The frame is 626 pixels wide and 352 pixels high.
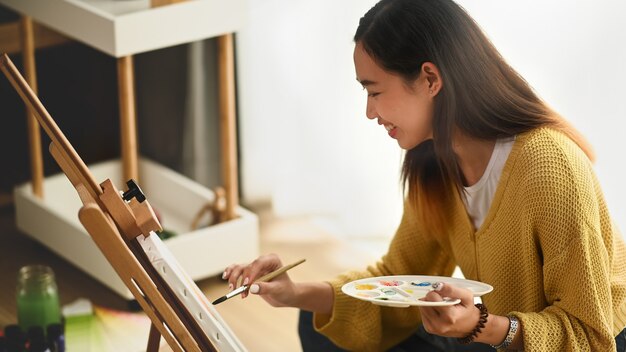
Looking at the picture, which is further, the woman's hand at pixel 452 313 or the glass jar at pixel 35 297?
the glass jar at pixel 35 297

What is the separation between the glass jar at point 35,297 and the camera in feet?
8.42

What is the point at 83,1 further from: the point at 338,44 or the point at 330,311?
the point at 330,311

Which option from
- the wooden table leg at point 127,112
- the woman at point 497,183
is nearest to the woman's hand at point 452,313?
the woman at point 497,183

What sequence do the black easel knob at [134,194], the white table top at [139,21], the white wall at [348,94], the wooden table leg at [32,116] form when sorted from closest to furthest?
the black easel knob at [134,194]
the white wall at [348,94]
the white table top at [139,21]
the wooden table leg at [32,116]

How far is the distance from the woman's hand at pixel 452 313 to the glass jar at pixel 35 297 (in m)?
1.27

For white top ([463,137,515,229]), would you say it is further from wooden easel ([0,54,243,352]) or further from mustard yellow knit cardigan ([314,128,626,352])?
wooden easel ([0,54,243,352])

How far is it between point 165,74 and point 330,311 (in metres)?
1.53

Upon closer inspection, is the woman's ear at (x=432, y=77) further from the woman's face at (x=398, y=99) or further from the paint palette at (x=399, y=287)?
the paint palette at (x=399, y=287)

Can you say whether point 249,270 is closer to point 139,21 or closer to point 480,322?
point 480,322

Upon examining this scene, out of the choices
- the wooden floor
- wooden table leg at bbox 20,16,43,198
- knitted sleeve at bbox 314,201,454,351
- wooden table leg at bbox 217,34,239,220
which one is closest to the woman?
knitted sleeve at bbox 314,201,454,351

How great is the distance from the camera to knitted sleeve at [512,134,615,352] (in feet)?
5.51

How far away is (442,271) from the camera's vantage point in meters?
2.11

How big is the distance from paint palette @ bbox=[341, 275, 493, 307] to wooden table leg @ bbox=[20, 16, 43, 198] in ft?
5.00

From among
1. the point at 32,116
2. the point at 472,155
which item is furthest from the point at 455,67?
the point at 32,116
